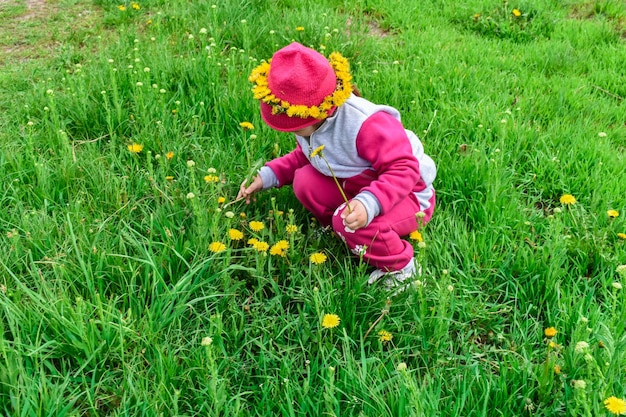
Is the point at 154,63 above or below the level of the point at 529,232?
above

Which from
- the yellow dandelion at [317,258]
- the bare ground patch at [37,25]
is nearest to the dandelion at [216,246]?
the yellow dandelion at [317,258]

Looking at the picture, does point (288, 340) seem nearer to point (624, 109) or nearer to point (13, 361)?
point (13, 361)

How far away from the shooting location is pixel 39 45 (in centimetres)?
414

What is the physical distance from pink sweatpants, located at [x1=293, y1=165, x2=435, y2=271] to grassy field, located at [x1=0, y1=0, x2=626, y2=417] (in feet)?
0.32

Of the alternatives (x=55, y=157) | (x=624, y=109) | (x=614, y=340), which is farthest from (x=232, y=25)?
(x=614, y=340)

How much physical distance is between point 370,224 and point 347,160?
0.27 meters

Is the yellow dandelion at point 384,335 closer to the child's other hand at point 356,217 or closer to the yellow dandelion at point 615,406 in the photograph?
the child's other hand at point 356,217

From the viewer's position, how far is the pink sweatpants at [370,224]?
2309 millimetres

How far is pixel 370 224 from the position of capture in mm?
2293

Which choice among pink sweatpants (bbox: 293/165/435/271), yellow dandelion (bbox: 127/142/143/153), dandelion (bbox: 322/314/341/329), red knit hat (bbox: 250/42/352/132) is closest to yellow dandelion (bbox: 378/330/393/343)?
dandelion (bbox: 322/314/341/329)

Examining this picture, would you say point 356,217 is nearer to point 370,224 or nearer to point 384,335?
point 370,224

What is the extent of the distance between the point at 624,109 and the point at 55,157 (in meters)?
3.03

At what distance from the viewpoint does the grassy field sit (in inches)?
73.4

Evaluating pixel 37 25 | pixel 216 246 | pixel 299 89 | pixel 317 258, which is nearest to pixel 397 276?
pixel 317 258
